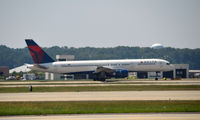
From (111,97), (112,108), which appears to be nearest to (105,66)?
(111,97)

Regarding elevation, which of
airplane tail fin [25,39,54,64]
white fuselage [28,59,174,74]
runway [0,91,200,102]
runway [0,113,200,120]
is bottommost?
runway [0,113,200,120]

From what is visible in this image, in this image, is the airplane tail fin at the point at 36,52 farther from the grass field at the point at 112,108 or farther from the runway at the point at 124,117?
the runway at the point at 124,117

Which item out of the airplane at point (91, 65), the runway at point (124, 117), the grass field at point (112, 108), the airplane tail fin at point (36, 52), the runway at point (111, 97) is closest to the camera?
the runway at point (124, 117)

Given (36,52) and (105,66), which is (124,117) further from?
(36,52)

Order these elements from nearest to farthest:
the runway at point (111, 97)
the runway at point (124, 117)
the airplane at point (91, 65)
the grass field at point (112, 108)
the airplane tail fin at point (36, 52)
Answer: the runway at point (124, 117) → the grass field at point (112, 108) → the runway at point (111, 97) → the airplane at point (91, 65) → the airplane tail fin at point (36, 52)

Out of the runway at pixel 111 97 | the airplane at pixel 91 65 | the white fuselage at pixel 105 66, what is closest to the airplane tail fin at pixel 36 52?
the airplane at pixel 91 65

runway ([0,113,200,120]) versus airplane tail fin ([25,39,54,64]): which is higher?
airplane tail fin ([25,39,54,64])

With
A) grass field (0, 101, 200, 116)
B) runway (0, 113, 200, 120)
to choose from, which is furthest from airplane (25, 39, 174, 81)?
runway (0, 113, 200, 120)

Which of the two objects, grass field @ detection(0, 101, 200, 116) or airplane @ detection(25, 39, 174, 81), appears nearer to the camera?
grass field @ detection(0, 101, 200, 116)

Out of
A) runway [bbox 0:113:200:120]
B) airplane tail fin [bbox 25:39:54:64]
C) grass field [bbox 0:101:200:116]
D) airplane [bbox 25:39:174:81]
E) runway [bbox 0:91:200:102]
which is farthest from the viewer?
airplane tail fin [bbox 25:39:54:64]

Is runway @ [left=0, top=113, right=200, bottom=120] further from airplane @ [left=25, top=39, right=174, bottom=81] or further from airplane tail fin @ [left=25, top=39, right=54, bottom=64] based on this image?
airplane tail fin @ [left=25, top=39, right=54, bottom=64]

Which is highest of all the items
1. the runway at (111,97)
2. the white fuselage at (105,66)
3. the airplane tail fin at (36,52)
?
the airplane tail fin at (36,52)

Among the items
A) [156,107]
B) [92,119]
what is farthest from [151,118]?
[156,107]

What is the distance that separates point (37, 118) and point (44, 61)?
169 ft
